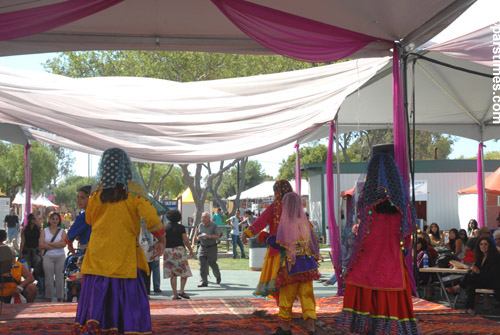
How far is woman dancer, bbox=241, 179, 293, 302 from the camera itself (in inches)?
261

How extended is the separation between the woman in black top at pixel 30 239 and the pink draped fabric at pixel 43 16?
255 inches

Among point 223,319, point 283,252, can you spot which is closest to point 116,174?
point 283,252

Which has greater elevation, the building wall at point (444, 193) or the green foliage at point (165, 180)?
the green foliage at point (165, 180)

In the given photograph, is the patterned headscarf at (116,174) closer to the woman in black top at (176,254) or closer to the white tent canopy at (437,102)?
the woman in black top at (176,254)

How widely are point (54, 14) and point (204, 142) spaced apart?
474 cm

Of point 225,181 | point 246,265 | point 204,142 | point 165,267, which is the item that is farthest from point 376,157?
point 225,181

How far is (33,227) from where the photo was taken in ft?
37.9

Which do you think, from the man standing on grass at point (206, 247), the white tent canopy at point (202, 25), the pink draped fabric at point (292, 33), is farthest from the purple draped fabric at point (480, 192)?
the pink draped fabric at point (292, 33)

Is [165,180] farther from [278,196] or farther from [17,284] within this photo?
[278,196]

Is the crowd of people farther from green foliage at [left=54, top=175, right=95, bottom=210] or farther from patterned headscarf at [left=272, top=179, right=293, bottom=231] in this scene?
green foliage at [left=54, top=175, right=95, bottom=210]

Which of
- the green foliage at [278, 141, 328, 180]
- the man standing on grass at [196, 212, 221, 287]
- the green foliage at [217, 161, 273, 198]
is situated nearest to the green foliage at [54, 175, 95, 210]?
the green foliage at [217, 161, 273, 198]

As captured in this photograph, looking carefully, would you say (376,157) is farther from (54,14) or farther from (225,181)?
(225,181)

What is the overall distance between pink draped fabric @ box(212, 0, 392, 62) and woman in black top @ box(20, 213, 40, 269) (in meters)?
7.03

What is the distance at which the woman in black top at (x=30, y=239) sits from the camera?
11523 millimetres
